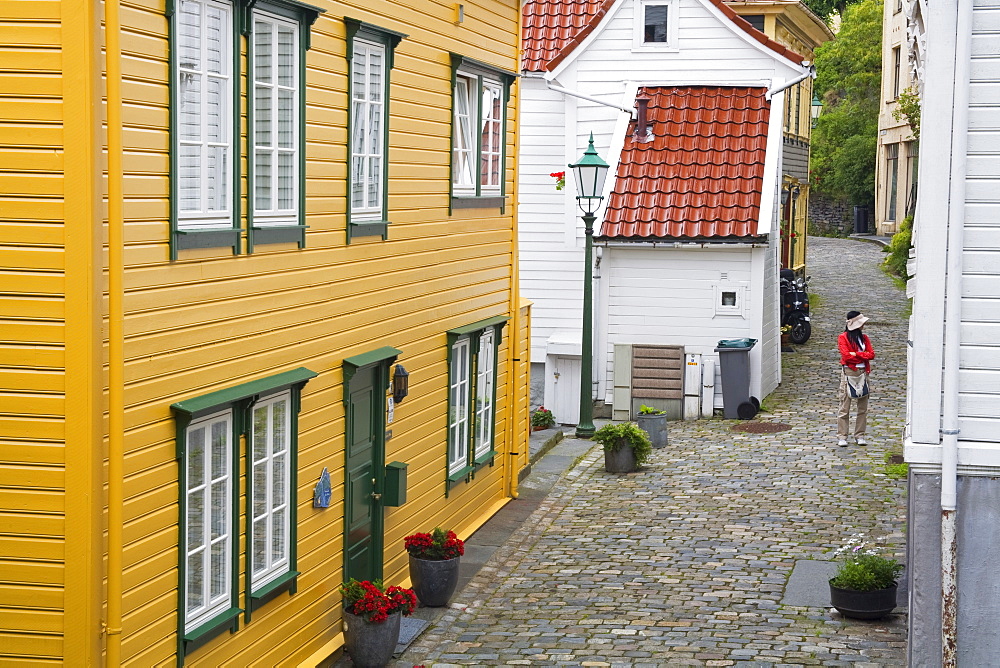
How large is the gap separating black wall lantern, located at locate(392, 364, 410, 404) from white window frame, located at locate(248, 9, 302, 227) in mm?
2554

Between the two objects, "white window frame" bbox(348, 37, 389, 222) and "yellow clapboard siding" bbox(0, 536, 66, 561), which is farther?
"white window frame" bbox(348, 37, 389, 222)

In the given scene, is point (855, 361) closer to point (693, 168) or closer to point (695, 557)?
point (693, 168)

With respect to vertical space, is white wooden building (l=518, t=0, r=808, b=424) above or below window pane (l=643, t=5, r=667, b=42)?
below

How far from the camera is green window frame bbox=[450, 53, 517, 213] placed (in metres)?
13.4

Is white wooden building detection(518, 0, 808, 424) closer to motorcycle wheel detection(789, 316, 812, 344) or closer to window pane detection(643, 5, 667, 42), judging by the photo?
window pane detection(643, 5, 667, 42)

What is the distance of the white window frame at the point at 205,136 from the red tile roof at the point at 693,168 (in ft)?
44.2

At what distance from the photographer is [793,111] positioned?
2938 cm

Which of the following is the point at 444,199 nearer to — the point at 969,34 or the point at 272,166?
the point at 272,166

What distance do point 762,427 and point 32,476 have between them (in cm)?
1476

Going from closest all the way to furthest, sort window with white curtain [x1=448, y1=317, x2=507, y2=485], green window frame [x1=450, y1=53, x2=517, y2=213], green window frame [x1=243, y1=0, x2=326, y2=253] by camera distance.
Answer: green window frame [x1=243, y1=0, x2=326, y2=253] < green window frame [x1=450, y1=53, x2=517, y2=213] < window with white curtain [x1=448, y1=317, x2=507, y2=485]

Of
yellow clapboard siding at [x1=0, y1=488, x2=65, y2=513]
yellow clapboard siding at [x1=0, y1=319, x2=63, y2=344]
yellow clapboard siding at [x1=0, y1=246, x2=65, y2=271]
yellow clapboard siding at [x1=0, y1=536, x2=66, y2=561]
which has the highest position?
yellow clapboard siding at [x1=0, y1=246, x2=65, y2=271]

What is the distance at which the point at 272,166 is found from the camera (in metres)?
8.76

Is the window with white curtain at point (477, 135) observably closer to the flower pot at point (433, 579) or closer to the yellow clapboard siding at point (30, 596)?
the flower pot at point (433, 579)

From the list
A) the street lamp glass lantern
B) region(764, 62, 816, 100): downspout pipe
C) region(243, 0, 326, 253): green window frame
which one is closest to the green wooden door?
region(243, 0, 326, 253): green window frame
